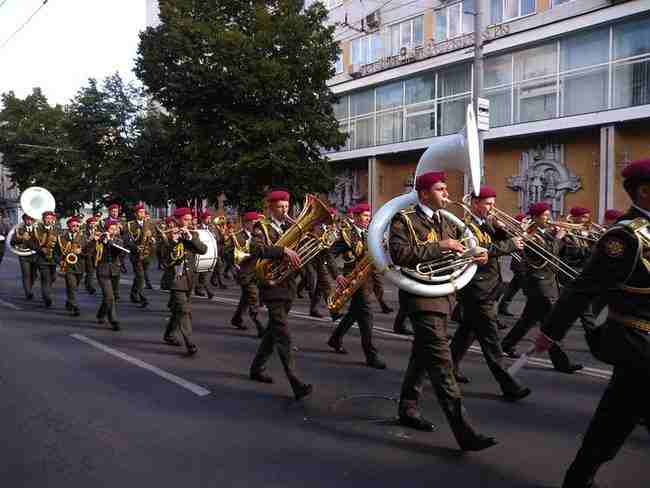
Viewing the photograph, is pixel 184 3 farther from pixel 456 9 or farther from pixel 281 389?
pixel 281 389

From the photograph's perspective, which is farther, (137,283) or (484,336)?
(137,283)

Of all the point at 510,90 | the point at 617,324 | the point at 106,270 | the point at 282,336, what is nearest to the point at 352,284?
the point at 282,336

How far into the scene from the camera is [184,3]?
22.4 meters

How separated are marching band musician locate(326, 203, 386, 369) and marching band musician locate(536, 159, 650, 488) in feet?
12.2

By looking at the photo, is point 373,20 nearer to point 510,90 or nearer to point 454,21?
point 454,21

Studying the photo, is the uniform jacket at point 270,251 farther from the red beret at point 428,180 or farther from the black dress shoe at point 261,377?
the red beret at point 428,180

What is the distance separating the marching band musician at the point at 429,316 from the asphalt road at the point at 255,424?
0.62 ft

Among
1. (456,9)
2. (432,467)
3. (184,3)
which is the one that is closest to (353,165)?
(456,9)

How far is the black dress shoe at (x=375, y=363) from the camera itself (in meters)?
7.02

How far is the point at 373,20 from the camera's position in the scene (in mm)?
27406

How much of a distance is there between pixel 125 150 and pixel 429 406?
24.6 metres

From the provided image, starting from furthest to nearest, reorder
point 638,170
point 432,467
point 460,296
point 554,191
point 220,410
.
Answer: point 554,191 → point 460,296 → point 220,410 → point 432,467 → point 638,170

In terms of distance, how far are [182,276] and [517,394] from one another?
438cm

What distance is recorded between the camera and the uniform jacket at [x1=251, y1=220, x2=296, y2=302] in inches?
225
